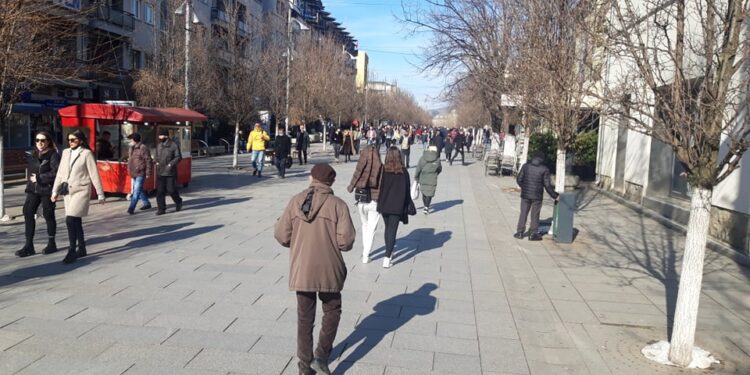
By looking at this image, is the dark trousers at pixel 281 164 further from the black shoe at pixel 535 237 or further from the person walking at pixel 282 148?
the black shoe at pixel 535 237

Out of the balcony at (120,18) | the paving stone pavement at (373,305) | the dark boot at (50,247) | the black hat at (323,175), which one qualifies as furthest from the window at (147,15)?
the black hat at (323,175)

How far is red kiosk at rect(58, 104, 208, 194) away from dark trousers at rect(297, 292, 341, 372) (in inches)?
374

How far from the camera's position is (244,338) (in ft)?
17.1

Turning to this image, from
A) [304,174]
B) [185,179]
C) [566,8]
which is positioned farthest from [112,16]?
[566,8]

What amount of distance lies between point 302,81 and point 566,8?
26.5 metres

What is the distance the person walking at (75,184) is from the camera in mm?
7707

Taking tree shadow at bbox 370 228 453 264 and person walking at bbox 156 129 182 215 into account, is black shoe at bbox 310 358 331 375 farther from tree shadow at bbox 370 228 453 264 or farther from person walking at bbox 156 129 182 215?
person walking at bbox 156 129 182 215

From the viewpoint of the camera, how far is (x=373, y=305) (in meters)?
6.37

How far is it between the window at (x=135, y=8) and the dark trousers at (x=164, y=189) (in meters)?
25.5

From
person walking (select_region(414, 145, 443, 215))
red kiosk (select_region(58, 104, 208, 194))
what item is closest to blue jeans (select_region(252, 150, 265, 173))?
red kiosk (select_region(58, 104, 208, 194))

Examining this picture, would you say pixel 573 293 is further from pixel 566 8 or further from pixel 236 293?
pixel 566 8

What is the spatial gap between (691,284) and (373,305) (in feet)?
9.86

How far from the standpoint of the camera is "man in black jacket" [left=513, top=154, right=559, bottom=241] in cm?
1020

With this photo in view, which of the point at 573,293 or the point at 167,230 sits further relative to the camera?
the point at 167,230
